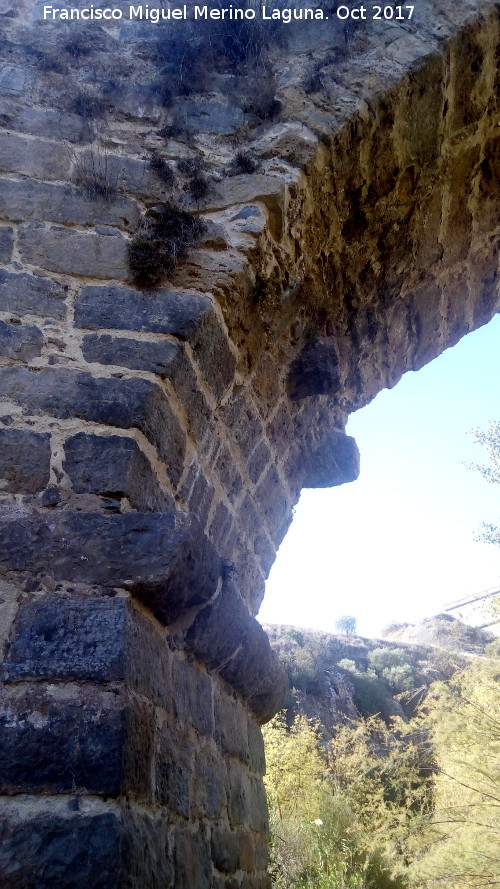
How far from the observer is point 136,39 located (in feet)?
9.54

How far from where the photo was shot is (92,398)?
5.74 ft

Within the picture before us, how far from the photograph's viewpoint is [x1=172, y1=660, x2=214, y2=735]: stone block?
166cm

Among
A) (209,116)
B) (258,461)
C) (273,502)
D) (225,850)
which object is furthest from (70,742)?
(209,116)

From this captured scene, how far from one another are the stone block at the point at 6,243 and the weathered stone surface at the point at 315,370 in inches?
47.4

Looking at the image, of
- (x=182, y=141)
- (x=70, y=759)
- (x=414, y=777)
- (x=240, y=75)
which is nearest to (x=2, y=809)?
(x=70, y=759)

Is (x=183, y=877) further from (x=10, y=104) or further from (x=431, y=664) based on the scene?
(x=431, y=664)

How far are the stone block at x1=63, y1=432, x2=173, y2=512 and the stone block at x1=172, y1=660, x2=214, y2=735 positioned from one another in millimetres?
467

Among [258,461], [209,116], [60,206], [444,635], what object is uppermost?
[209,116]

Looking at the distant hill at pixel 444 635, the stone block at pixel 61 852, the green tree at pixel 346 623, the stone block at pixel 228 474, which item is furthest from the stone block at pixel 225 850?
the green tree at pixel 346 623

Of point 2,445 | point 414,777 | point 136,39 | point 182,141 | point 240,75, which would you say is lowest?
point 414,777

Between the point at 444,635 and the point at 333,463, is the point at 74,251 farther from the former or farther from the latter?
the point at 444,635

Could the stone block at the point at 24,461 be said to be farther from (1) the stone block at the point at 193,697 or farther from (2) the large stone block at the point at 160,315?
(1) the stone block at the point at 193,697

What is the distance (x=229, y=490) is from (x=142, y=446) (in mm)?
696

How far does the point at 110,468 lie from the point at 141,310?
588 mm
